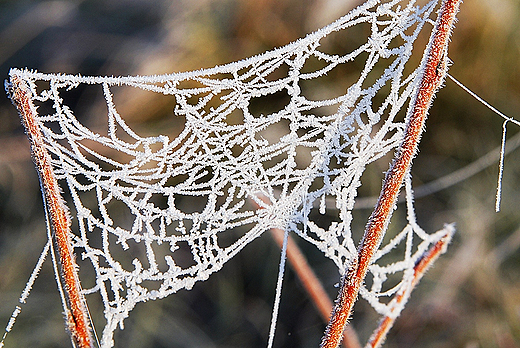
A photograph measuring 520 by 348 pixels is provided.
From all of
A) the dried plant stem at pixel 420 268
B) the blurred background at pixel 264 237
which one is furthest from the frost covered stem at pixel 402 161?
the blurred background at pixel 264 237

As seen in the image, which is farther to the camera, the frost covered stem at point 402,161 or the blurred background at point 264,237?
the blurred background at point 264,237

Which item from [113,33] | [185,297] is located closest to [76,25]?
[113,33]

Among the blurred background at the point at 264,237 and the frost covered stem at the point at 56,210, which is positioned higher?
the blurred background at the point at 264,237

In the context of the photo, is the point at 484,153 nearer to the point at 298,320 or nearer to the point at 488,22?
the point at 488,22

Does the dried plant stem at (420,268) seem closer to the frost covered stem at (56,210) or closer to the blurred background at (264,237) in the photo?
the frost covered stem at (56,210)

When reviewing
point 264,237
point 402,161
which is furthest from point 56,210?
point 264,237

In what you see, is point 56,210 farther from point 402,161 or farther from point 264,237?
point 264,237

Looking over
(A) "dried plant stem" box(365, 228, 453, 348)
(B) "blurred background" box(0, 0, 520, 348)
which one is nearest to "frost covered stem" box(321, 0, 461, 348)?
(A) "dried plant stem" box(365, 228, 453, 348)

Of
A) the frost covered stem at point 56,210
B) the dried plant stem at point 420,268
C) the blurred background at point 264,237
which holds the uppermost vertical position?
the blurred background at point 264,237
